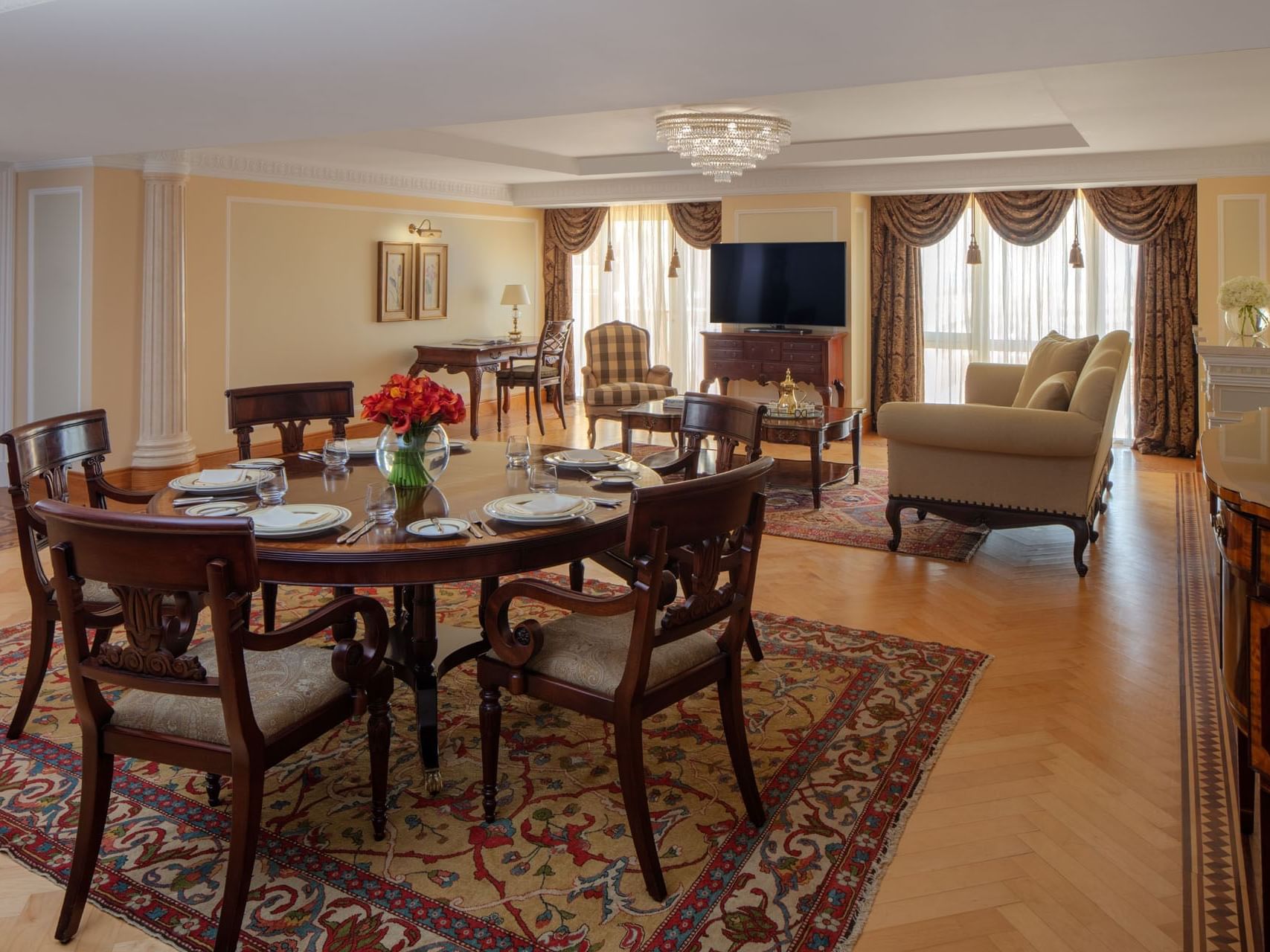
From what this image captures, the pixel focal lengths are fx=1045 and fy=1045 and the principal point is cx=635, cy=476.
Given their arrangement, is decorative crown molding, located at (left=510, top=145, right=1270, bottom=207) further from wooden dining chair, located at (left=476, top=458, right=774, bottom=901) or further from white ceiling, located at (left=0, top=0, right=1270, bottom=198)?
wooden dining chair, located at (left=476, top=458, right=774, bottom=901)

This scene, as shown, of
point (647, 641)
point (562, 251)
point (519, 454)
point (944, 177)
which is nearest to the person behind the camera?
point (647, 641)

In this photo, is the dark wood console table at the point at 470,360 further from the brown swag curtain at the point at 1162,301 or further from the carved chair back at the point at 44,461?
the carved chair back at the point at 44,461

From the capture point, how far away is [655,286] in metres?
10.8

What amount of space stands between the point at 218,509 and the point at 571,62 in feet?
6.29

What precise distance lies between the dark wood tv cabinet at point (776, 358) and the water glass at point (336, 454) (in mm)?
5534

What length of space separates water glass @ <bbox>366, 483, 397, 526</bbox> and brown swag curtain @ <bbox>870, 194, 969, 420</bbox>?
739cm

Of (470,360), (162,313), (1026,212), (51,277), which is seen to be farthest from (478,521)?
(1026,212)

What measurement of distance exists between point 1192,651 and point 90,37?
4.32 m

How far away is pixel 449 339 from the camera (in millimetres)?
10164

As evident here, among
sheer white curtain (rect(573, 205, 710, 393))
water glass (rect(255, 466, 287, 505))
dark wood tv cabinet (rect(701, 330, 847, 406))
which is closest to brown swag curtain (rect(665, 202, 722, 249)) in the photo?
sheer white curtain (rect(573, 205, 710, 393))

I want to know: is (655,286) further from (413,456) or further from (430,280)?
(413,456)

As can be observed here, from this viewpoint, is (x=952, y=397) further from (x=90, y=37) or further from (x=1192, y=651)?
(x=90, y=37)

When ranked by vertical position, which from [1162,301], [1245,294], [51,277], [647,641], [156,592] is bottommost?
[647,641]

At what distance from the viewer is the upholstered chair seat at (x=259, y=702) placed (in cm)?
219
